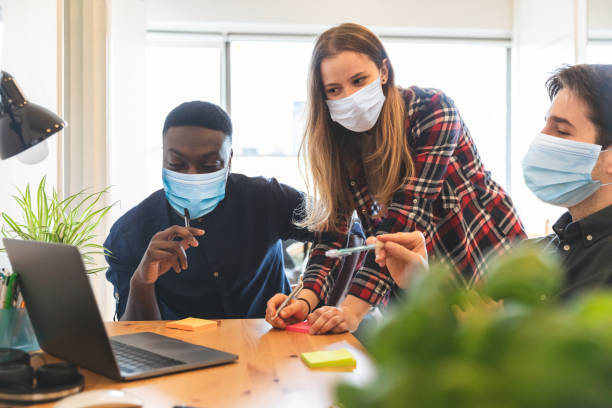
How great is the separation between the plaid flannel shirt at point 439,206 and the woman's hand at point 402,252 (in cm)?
16

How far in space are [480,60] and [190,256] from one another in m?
3.37

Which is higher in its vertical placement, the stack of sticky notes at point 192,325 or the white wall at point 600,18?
the white wall at point 600,18

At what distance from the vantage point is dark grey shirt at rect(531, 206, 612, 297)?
1089mm

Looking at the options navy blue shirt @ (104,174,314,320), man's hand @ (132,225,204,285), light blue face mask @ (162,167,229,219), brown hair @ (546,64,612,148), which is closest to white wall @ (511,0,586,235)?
brown hair @ (546,64,612,148)

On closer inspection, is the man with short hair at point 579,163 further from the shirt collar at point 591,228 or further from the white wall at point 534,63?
the white wall at point 534,63

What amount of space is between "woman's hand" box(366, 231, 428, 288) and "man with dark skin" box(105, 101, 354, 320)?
468 millimetres

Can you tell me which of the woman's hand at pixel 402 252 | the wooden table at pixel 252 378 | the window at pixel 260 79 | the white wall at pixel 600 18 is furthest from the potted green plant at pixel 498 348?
the window at pixel 260 79

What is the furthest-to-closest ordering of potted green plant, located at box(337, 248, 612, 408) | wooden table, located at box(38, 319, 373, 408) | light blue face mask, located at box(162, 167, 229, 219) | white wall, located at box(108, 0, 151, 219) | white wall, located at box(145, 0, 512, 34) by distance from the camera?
1. white wall, located at box(145, 0, 512, 34)
2. white wall, located at box(108, 0, 151, 219)
3. light blue face mask, located at box(162, 167, 229, 219)
4. wooden table, located at box(38, 319, 373, 408)
5. potted green plant, located at box(337, 248, 612, 408)

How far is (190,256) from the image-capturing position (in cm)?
160

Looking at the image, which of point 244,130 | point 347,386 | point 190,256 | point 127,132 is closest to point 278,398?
point 347,386

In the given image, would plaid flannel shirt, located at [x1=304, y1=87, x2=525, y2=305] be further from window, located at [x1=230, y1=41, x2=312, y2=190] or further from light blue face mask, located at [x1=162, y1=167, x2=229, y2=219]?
window, located at [x1=230, y1=41, x2=312, y2=190]

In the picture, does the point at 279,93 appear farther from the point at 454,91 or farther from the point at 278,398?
the point at 278,398

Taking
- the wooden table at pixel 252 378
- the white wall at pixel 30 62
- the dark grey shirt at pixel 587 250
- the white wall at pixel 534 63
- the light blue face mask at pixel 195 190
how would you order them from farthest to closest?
1. the white wall at pixel 534 63
2. the white wall at pixel 30 62
3. the light blue face mask at pixel 195 190
4. the dark grey shirt at pixel 587 250
5. the wooden table at pixel 252 378

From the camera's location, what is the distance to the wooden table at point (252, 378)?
2.38ft
